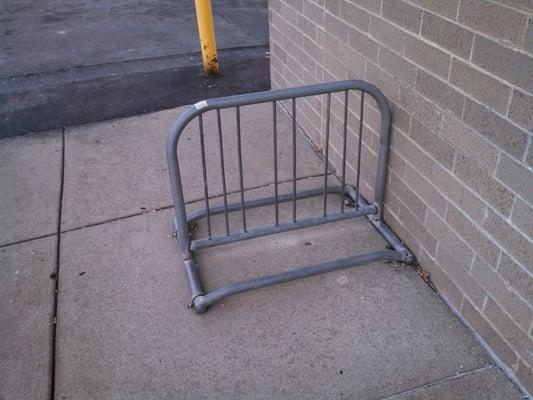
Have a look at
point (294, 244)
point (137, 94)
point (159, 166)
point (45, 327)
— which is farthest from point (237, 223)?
point (137, 94)

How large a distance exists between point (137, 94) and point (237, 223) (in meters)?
2.74

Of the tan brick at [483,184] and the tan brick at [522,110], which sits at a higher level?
the tan brick at [522,110]

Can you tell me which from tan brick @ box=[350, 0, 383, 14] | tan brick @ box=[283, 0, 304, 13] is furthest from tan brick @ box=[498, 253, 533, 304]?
tan brick @ box=[283, 0, 304, 13]

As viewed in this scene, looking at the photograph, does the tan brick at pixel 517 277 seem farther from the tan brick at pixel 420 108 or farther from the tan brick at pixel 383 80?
the tan brick at pixel 383 80

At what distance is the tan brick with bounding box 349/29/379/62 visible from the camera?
3007 mm

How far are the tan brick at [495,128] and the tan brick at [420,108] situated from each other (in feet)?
0.75

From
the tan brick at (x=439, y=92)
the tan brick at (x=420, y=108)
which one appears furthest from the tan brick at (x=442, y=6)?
the tan brick at (x=420, y=108)

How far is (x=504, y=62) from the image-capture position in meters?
2.00

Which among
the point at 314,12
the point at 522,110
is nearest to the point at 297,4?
the point at 314,12

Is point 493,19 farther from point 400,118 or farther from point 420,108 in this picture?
point 400,118

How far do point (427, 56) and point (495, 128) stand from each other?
0.56 metres

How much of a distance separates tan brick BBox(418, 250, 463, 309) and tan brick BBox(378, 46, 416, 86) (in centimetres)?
92

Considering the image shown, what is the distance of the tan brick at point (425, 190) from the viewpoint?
263cm

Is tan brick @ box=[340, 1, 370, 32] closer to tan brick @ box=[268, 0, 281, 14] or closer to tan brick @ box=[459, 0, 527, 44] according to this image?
tan brick @ box=[459, 0, 527, 44]
